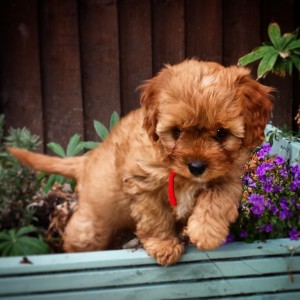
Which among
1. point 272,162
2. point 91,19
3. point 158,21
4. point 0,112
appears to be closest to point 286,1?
point 158,21

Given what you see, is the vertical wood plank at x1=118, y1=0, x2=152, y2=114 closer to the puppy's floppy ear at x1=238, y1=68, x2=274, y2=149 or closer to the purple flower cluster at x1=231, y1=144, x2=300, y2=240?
the purple flower cluster at x1=231, y1=144, x2=300, y2=240

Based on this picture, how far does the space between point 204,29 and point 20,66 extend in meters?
1.45

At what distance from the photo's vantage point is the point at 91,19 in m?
4.73

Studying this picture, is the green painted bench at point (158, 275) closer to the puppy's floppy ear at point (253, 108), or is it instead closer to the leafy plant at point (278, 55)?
the puppy's floppy ear at point (253, 108)

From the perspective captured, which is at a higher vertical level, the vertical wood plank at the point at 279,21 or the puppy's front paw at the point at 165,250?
the vertical wood plank at the point at 279,21

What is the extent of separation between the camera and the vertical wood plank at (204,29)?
189 inches

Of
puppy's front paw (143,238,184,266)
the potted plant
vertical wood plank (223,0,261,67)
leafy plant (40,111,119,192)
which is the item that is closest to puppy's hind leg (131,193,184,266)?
puppy's front paw (143,238,184,266)

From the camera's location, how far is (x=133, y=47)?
15.8 ft

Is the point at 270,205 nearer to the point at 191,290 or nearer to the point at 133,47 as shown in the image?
the point at 191,290

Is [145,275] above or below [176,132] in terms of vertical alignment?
below

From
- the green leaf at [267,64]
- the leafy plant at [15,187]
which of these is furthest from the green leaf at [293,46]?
the leafy plant at [15,187]

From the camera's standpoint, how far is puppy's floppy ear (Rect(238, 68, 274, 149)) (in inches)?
102

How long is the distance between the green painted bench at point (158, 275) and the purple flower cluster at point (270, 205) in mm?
134

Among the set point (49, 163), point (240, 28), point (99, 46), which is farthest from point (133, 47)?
point (49, 163)
